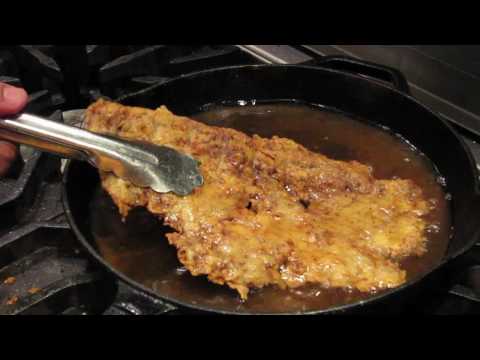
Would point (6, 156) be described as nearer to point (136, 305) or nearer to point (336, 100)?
point (136, 305)

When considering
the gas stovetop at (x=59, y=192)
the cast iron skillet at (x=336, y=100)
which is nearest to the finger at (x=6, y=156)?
the gas stovetop at (x=59, y=192)

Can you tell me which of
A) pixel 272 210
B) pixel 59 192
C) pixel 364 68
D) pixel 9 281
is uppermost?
pixel 364 68

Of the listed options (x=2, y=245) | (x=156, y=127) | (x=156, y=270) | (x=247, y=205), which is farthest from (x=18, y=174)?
(x=247, y=205)

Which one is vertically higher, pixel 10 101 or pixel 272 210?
pixel 10 101

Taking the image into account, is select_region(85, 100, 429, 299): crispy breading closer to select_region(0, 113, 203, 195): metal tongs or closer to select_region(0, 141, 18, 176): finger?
select_region(0, 113, 203, 195): metal tongs

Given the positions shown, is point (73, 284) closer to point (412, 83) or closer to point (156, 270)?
point (156, 270)

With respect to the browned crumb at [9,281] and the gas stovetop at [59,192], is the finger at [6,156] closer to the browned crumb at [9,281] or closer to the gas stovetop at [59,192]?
the gas stovetop at [59,192]

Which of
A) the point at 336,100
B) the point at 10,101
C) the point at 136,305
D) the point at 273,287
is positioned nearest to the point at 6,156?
the point at 10,101
